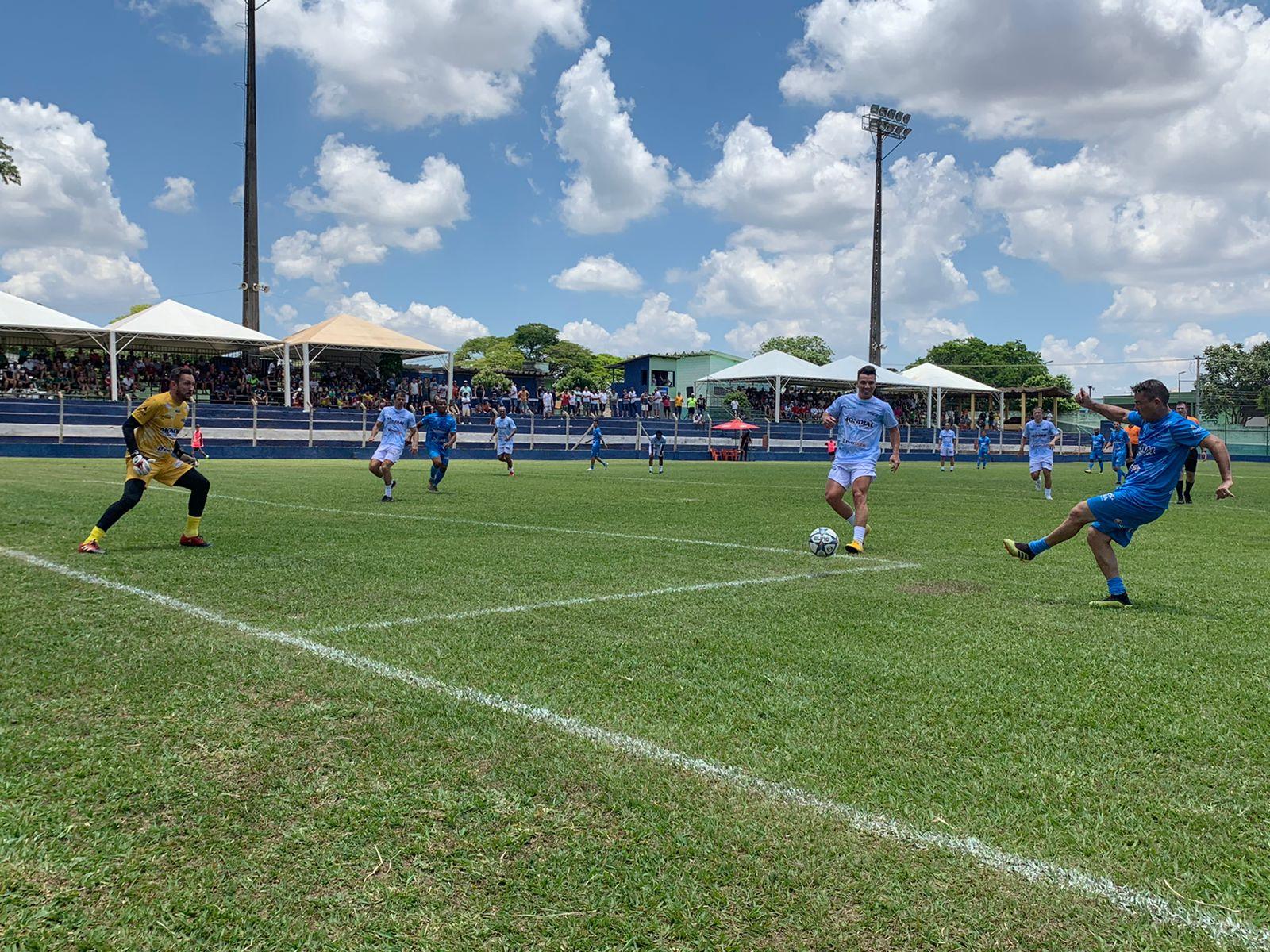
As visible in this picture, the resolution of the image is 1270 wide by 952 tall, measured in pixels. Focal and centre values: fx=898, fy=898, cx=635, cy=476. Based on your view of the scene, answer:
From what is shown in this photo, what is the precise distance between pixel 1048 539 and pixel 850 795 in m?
5.22

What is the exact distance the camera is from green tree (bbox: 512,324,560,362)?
10225cm

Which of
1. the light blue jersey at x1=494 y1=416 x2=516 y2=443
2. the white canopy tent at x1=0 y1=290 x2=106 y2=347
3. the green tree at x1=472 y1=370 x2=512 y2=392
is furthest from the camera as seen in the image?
the green tree at x1=472 y1=370 x2=512 y2=392

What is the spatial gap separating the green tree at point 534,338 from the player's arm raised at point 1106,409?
315 ft

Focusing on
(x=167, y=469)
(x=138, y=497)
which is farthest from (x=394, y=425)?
(x=138, y=497)

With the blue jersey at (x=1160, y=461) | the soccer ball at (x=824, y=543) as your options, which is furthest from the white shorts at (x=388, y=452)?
the blue jersey at (x=1160, y=461)

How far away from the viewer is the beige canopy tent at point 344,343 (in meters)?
40.7

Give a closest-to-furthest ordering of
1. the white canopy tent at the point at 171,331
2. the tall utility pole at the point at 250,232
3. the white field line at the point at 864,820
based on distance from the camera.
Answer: the white field line at the point at 864,820 → the white canopy tent at the point at 171,331 → the tall utility pole at the point at 250,232

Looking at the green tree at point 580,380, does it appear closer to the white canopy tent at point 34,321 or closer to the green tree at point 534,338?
the green tree at point 534,338

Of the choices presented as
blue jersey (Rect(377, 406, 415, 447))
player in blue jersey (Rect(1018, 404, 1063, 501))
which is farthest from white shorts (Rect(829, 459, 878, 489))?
player in blue jersey (Rect(1018, 404, 1063, 501))

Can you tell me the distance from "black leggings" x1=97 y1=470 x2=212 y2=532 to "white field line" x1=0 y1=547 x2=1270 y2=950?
15.3 feet

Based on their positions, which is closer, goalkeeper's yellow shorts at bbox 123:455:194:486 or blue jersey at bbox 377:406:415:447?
goalkeeper's yellow shorts at bbox 123:455:194:486

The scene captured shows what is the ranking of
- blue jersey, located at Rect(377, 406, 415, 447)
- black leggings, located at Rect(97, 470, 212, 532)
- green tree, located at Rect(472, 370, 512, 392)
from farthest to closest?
green tree, located at Rect(472, 370, 512, 392)
blue jersey, located at Rect(377, 406, 415, 447)
black leggings, located at Rect(97, 470, 212, 532)

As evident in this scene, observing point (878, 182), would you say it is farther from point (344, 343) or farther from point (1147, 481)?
point (1147, 481)

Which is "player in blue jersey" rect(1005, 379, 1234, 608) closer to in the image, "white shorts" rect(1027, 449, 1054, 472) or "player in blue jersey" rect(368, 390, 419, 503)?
Answer: "player in blue jersey" rect(368, 390, 419, 503)
